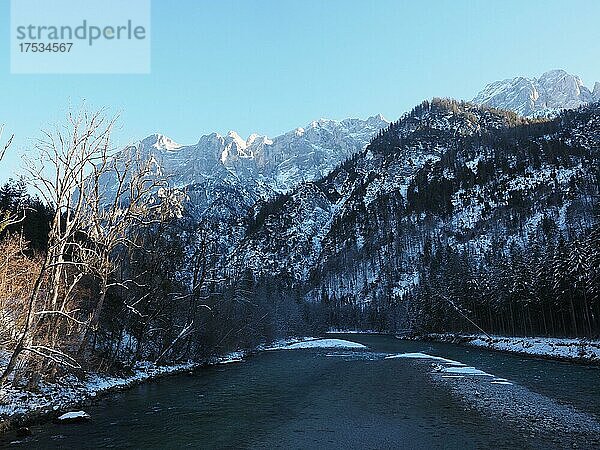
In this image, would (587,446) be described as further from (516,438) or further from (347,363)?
(347,363)

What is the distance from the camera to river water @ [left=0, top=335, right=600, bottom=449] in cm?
1741

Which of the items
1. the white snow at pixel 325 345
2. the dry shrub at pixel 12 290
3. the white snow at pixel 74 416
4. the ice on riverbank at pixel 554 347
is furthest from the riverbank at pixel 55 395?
the white snow at pixel 325 345

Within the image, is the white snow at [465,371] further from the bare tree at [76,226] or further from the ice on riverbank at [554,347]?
the bare tree at [76,226]

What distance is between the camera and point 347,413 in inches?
920

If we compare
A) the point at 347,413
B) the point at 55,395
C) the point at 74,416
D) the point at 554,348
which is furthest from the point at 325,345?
the point at 74,416

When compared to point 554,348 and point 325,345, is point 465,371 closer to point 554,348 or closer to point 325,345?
point 554,348

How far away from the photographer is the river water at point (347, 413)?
1741 cm

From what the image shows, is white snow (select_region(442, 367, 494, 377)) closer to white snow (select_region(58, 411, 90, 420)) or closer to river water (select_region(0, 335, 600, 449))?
river water (select_region(0, 335, 600, 449))

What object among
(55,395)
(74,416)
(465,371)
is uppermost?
(55,395)

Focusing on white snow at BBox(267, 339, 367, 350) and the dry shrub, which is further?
white snow at BBox(267, 339, 367, 350)

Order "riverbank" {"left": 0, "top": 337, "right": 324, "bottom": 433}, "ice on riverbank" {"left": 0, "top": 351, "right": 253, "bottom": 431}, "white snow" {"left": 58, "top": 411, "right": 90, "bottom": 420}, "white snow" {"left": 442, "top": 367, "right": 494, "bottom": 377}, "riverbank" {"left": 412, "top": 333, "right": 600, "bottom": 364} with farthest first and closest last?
"riverbank" {"left": 412, "top": 333, "right": 600, "bottom": 364}
"white snow" {"left": 442, "top": 367, "right": 494, "bottom": 377}
"ice on riverbank" {"left": 0, "top": 351, "right": 253, "bottom": 431}
"white snow" {"left": 58, "top": 411, "right": 90, "bottom": 420}
"riverbank" {"left": 0, "top": 337, "right": 324, "bottom": 433}

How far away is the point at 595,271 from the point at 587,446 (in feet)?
167

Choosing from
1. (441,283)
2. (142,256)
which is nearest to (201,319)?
(142,256)

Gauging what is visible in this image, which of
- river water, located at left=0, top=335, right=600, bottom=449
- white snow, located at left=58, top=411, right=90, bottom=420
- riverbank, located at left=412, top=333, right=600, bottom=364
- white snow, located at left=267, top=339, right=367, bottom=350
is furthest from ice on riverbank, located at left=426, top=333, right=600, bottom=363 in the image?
white snow, located at left=58, top=411, right=90, bottom=420
